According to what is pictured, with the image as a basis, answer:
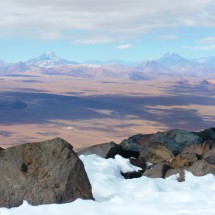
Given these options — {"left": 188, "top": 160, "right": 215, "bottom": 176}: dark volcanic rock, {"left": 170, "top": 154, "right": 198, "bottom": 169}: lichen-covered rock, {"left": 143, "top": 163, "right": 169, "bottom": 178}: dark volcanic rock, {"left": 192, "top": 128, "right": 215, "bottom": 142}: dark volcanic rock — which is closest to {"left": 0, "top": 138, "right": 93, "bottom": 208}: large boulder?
{"left": 143, "top": 163, "right": 169, "bottom": 178}: dark volcanic rock

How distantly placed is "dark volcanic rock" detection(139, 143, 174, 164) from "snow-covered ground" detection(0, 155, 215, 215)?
3493mm

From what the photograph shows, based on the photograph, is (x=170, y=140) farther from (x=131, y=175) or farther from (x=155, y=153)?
(x=131, y=175)

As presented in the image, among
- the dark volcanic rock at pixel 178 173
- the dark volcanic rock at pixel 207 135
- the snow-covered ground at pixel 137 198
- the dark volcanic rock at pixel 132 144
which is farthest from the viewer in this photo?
the dark volcanic rock at pixel 207 135

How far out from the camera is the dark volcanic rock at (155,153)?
18.9 metres

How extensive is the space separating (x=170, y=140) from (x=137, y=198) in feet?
33.9

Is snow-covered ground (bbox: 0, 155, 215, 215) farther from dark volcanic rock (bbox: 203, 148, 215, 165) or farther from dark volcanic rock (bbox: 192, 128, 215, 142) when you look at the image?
dark volcanic rock (bbox: 192, 128, 215, 142)

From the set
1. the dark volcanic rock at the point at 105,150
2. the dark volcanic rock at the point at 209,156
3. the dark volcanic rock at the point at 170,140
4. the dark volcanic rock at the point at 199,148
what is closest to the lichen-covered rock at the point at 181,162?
the dark volcanic rock at the point at 209,156

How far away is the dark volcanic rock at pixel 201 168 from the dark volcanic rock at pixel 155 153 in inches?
137

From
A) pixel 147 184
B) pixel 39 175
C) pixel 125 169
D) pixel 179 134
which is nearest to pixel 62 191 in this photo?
pixel 39 175

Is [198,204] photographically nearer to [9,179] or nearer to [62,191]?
[62,191]

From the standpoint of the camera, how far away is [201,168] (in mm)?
15086

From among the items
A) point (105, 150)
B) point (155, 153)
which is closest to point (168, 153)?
point (155, 153)

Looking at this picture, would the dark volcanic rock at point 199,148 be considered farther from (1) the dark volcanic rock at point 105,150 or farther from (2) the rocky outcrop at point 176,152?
(1) the dark volcanic rock at point 105,150

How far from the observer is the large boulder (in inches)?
467
